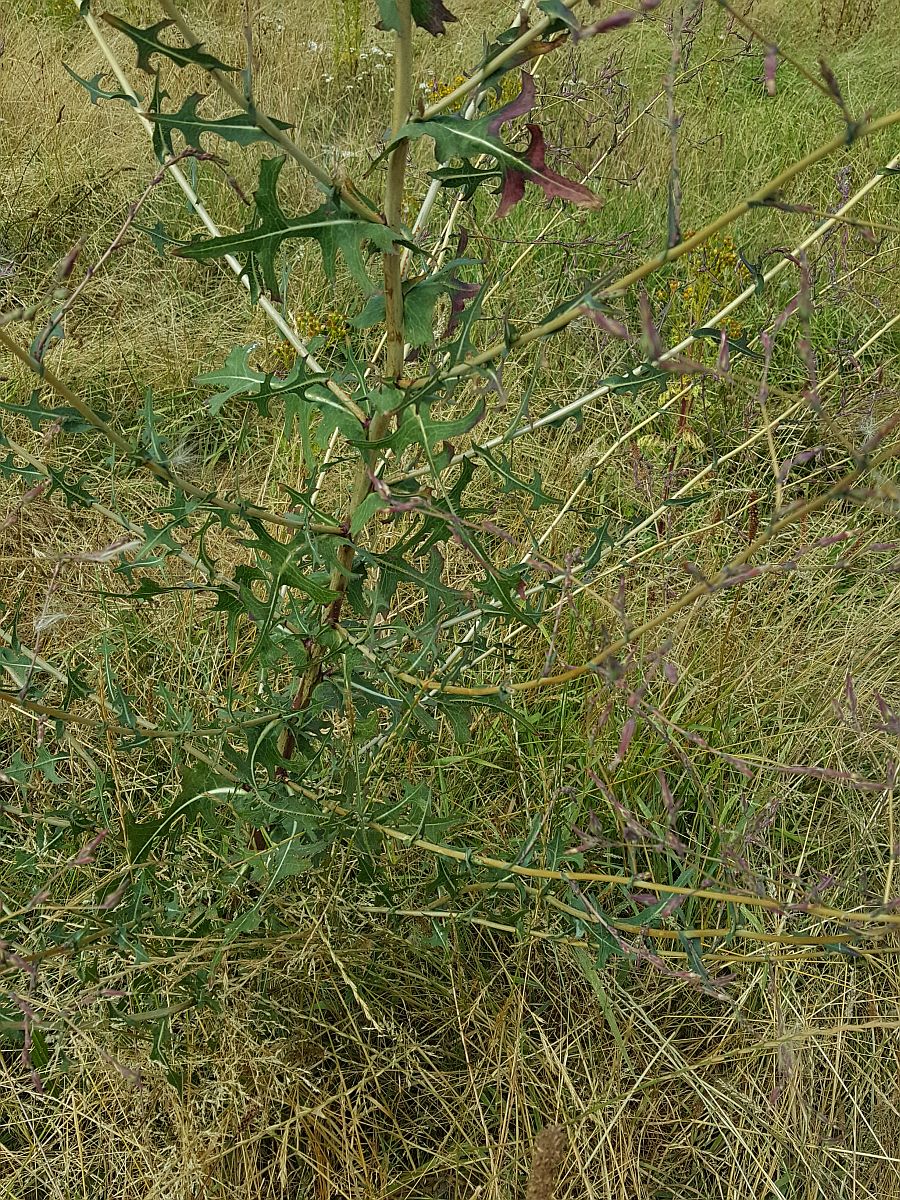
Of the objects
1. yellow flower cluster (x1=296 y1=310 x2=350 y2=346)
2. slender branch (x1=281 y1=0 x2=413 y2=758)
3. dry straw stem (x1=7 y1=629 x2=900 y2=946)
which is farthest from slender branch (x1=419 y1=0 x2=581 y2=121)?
yellow flower cluster (x1=296 y1=310 x2=350 y2=346)

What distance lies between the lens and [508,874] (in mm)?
1345

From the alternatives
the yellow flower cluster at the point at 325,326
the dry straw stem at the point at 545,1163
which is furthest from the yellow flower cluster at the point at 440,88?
the dry straw stem at the point at 545,1163

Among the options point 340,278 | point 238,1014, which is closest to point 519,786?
point 238,1014

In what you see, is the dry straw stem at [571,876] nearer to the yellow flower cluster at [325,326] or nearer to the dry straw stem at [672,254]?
the dry straw stem at [672,254]

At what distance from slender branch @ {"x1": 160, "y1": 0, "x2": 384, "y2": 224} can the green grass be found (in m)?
0.25

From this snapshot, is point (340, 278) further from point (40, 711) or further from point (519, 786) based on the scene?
point (40, 711)

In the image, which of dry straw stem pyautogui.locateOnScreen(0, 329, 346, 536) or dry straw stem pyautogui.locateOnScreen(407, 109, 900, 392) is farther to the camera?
dry straw stem pyautogui.locateOnScreen(0, 329, 346, 536)

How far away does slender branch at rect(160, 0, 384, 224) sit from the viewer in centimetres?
82

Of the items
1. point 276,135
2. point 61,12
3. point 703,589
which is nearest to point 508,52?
point 276,135

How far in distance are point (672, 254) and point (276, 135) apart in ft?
1.14

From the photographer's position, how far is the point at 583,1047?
1.65 metres

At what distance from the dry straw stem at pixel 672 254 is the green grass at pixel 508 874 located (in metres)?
0.07

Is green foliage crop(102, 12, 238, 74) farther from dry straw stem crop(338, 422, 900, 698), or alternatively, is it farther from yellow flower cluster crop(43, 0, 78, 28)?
yellow flower cluster crop(43, 0, 78, 28)

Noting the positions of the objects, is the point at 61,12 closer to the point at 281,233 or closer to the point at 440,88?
the point at 440,88
